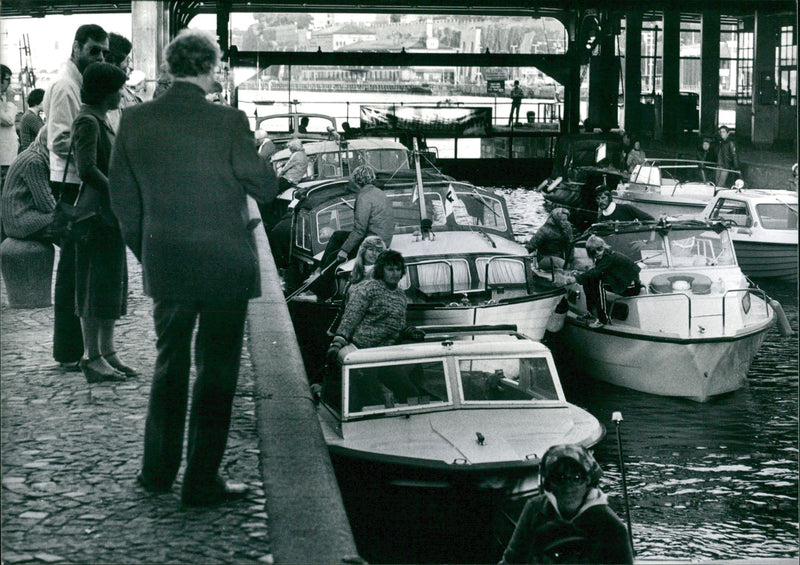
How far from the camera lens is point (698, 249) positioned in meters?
15.0

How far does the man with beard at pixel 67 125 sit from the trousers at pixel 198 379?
5.99 feet

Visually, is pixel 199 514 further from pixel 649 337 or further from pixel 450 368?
pixel 649 337

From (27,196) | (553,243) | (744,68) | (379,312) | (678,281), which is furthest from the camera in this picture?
(744,68)

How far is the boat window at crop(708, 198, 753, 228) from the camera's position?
74.4ft

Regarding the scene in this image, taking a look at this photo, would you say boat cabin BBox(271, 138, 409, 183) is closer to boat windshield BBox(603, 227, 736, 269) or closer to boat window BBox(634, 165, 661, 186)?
boat windshield BBox(603, 227, 736, 269)

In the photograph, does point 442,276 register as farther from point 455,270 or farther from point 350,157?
point 350,157

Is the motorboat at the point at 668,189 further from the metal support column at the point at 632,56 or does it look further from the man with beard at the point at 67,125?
the metal support column at the point at 632,56

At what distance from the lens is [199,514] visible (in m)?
4.45

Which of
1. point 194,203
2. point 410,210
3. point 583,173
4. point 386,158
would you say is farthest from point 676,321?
point 583,173

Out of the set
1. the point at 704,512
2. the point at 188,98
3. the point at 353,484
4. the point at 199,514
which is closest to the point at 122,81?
the point at 188,98

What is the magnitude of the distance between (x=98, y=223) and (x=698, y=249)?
10.5 meters

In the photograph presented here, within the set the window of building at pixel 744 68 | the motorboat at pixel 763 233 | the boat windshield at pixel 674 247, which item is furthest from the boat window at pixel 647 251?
the window of building at pixel 744 68

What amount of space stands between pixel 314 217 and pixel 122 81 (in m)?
11.5

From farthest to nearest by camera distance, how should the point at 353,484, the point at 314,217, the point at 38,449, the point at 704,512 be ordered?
the point at 314,217 < the point at 704,512 < the point at 353,484 < the point at 38,449
